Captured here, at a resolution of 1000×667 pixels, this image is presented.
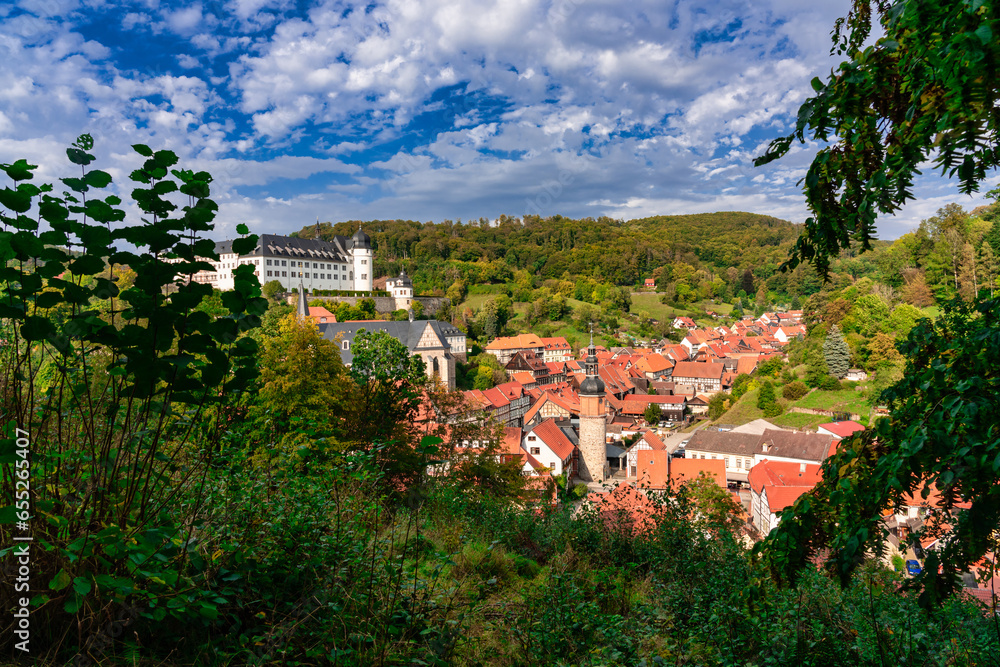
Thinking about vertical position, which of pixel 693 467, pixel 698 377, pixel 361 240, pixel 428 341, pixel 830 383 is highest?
pixel 361 240

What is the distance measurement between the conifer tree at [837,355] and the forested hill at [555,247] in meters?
57.6

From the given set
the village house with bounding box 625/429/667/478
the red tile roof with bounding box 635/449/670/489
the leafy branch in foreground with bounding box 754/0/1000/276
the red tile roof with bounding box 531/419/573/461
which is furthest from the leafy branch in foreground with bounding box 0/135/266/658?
the red tile roof with bounding box 531/419/573/461

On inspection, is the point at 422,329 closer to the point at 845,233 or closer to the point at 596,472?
the point at 596,472

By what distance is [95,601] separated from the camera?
2227 millimetres

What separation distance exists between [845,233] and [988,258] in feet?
135

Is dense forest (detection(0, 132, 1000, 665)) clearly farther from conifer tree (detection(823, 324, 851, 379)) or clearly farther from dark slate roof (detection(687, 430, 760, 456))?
conifer tree (detection(823, 324, 851, 379))

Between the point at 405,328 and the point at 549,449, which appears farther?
the point at 405,328

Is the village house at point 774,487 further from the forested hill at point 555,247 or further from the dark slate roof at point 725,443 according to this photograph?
the forested hill at point 555,247

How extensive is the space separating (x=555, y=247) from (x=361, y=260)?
47437 millimetres

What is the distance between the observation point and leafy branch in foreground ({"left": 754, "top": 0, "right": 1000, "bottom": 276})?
162cm

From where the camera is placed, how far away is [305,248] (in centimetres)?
6919

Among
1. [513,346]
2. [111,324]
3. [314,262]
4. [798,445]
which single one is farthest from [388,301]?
[111,324]

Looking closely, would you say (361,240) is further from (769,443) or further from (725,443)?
(769,443)

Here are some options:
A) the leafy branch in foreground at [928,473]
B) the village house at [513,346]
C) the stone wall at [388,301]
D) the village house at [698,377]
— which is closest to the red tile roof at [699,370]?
the village house at [698,377]
